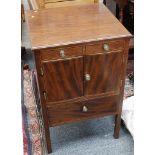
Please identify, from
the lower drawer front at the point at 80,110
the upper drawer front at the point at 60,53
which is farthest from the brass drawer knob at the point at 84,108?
the upper drawer front at the point at 60,53

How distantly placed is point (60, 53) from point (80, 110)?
0.35 meters

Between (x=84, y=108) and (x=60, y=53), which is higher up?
(x=60, y=53)

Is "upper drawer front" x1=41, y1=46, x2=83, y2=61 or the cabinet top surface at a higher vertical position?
the cabinet top surface

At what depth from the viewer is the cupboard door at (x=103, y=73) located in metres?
1.16

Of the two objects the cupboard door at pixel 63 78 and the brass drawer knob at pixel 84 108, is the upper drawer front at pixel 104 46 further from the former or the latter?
the brass drawer knob at pixel 84 108

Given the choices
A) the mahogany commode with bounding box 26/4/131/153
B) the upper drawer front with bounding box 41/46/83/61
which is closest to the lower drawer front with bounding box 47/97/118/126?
the mahogany commode with bounding box 26/4/131/153

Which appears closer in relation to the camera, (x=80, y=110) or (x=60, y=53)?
(x=60, y=53)

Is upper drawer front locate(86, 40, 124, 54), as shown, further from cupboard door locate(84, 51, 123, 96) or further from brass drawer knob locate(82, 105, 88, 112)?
brass drawer knob locate(82, 105, 88, 112)

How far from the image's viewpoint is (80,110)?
4.26 ft

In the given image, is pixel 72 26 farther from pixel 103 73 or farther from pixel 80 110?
pixel 80 110

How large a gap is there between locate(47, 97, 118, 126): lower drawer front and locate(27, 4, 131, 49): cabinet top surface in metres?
0.34

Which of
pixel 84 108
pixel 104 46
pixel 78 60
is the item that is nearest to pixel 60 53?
pixel 78 60

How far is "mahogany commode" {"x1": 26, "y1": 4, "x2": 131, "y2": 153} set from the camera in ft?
3.61
